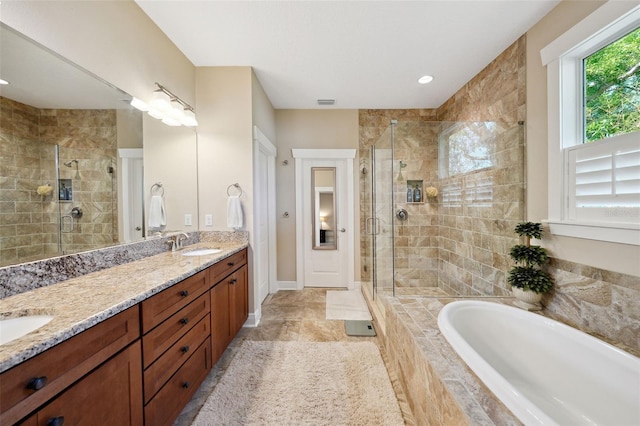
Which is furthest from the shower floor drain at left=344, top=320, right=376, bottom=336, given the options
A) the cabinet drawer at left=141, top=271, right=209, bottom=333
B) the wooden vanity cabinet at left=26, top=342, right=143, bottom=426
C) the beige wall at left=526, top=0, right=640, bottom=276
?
the wooden vanity cabinet at left=26, top=342, right=143, bottom=426

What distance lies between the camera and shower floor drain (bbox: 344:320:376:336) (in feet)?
7.48

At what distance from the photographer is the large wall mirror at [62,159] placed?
41.0 inches

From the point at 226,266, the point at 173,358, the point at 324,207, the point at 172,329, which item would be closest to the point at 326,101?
the point at 324,207

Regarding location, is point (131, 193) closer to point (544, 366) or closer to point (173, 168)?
point (173, 168)

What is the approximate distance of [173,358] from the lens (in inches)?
49.1

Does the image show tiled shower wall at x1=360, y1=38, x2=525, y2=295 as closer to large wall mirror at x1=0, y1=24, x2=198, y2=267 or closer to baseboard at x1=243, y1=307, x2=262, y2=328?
baseboard at x1=243, y1=307, x2=262, y2=328

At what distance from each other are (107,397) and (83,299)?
0.39 meters

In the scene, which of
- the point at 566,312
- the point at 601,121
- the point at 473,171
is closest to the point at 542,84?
the point at 601,121

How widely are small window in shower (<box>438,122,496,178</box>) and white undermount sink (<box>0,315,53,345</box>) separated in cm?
321

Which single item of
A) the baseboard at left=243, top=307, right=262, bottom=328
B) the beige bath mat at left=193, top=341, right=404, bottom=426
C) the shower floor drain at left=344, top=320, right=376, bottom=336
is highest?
the baseboard at left=243, top=307, right=262, bottom=328

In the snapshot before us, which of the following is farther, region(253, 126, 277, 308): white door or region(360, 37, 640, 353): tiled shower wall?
region(253, 126, 277, 308): white door

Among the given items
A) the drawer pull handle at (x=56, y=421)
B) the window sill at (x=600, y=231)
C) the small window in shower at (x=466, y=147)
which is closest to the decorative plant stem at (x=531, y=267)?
the window sill at (x=600, y=231)

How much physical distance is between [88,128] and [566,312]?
10.6ft

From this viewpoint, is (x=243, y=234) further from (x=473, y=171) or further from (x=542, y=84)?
(x=542, y=84)
